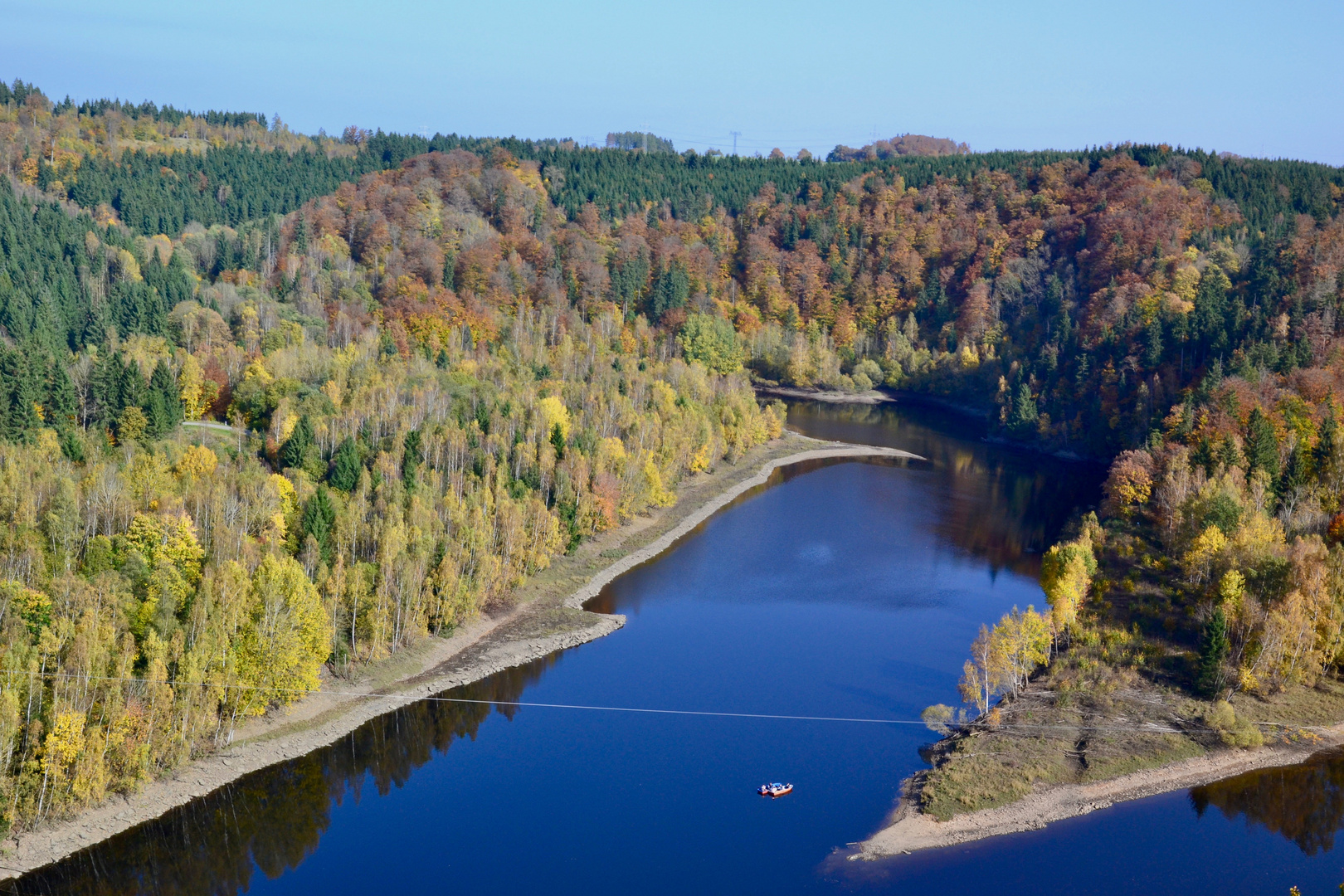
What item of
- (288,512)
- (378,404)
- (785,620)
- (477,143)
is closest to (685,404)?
(378,404)

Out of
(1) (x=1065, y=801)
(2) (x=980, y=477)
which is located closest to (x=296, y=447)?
(1) (x=1065, y=801)

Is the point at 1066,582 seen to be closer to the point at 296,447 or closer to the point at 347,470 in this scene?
the point at 347,470

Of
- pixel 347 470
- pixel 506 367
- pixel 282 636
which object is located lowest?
pixel 282 636

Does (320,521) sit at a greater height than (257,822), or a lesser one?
greater

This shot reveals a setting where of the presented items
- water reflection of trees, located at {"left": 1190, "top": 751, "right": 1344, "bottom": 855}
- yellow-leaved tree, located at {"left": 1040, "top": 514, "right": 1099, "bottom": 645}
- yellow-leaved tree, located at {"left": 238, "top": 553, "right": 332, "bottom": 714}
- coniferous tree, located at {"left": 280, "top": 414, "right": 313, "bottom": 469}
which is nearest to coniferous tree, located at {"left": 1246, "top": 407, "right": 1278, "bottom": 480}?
yellow-leaved tree, located at {"left": 1040, "top": 514, "right": 1099, "bottom": 645}

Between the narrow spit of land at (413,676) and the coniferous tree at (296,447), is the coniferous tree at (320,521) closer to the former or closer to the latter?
the narrow spit of land at (413,676)

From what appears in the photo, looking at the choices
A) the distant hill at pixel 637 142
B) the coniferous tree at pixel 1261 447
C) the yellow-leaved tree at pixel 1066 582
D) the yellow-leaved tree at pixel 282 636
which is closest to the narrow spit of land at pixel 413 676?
the yellow-leaved tree at pixel 282 636
